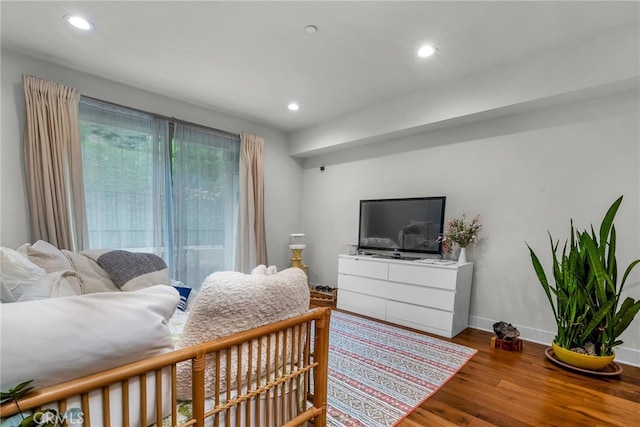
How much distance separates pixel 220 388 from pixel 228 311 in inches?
10.7

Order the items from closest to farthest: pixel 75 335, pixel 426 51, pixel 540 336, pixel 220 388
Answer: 1. pixel 75 335
2. pixel 220 388
3. pixel 426 51
4. pixel 540 336

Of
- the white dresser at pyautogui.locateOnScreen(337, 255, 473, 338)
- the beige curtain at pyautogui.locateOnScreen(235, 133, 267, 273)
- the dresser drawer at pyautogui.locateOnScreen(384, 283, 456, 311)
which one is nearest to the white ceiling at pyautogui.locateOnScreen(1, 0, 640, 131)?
the beige curtain at pyautogui.locateOnScreen(235, 133, 267, 273)

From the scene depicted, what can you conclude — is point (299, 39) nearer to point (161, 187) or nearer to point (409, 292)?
point (161, 187)

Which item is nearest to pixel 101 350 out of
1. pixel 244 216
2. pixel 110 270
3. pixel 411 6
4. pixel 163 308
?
pixel 163 308

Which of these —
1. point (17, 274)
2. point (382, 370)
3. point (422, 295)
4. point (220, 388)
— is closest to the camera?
point (220, 388)

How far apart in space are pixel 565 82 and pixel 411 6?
147cm

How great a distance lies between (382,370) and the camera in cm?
221

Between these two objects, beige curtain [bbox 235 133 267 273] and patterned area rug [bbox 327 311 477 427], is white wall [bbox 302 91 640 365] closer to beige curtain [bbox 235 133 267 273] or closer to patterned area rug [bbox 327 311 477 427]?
patterned area rug [bbox 327 311 477 427]

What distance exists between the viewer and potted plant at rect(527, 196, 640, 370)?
2143mm

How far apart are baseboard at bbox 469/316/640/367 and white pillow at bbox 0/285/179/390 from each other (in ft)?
10.4

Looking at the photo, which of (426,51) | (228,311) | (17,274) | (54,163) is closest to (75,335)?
(228,311)

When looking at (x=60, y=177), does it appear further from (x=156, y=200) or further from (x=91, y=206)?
(x=156, y=200)

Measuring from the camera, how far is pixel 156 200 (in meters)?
3.23

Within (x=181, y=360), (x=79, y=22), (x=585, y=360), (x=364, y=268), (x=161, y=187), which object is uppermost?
(x=79, y=22)
